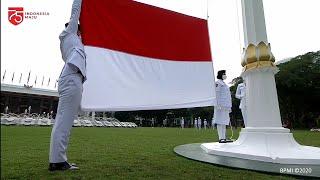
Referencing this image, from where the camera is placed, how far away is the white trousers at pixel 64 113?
12.8 feet

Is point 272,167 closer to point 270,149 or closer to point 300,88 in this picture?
point 270,149

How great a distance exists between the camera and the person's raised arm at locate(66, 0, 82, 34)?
4.14m

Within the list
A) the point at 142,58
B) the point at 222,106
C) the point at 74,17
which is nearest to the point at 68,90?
the point at 74,17

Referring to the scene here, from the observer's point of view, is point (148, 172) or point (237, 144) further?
point (237, 144)

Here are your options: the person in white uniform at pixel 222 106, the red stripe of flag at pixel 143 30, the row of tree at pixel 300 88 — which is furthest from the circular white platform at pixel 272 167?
the row of tree at pixel 300 88

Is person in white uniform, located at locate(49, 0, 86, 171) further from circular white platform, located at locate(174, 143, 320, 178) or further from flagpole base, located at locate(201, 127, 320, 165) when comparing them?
flagpole base, located at locate(201, 127, 320, 165)

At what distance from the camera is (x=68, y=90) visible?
4023mm

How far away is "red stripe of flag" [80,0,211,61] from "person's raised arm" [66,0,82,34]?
22cm

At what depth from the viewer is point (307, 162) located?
455 cm

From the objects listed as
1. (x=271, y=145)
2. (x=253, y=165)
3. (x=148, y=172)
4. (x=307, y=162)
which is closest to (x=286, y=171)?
(x=253, y=165)

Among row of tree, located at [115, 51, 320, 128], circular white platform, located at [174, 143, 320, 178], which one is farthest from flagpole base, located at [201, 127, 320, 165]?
row of tree, located at [115, 51, 320, 128]

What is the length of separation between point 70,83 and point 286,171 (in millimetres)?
2777

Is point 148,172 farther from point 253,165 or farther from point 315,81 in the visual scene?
point 315,81

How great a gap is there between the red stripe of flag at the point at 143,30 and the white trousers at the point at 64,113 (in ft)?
2.20
